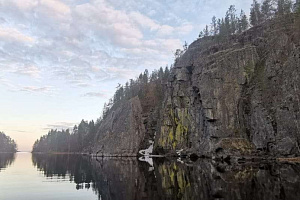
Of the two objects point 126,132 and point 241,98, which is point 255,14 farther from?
point 126,132

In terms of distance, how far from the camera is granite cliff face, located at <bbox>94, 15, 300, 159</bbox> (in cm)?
4866

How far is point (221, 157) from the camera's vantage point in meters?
56.5

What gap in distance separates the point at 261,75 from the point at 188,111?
26330 millimetres

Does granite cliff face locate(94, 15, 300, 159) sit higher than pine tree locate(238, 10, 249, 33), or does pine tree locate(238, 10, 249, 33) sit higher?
pine tree locate(238, 10, 249, 33)

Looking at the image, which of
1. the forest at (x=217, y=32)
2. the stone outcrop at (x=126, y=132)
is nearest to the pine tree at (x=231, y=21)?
the forest at (x=217, y=32)

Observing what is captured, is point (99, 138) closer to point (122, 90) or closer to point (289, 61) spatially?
point (122, 90)

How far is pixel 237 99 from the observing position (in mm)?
61469

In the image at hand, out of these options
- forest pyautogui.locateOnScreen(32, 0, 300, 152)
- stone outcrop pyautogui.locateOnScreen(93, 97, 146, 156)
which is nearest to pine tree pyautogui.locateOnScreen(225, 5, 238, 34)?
forest pyautogui.locateOnScreen(32, 0, 300, 152)

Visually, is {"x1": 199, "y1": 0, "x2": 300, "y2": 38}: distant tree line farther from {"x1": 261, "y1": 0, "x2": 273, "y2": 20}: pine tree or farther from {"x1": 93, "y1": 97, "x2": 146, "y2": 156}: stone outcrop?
{"x1": 93, "y1": 97, "x2": 146, "y2": 156}: stone outcrop

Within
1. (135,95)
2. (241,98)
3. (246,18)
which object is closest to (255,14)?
(246,18)

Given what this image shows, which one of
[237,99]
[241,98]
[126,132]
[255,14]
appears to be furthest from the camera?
[126,132]

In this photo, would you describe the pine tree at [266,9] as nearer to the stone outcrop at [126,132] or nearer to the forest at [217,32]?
the forest at [217,32]

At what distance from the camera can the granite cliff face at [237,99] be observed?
4866 cm

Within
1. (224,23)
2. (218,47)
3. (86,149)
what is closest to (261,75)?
(218,47)
